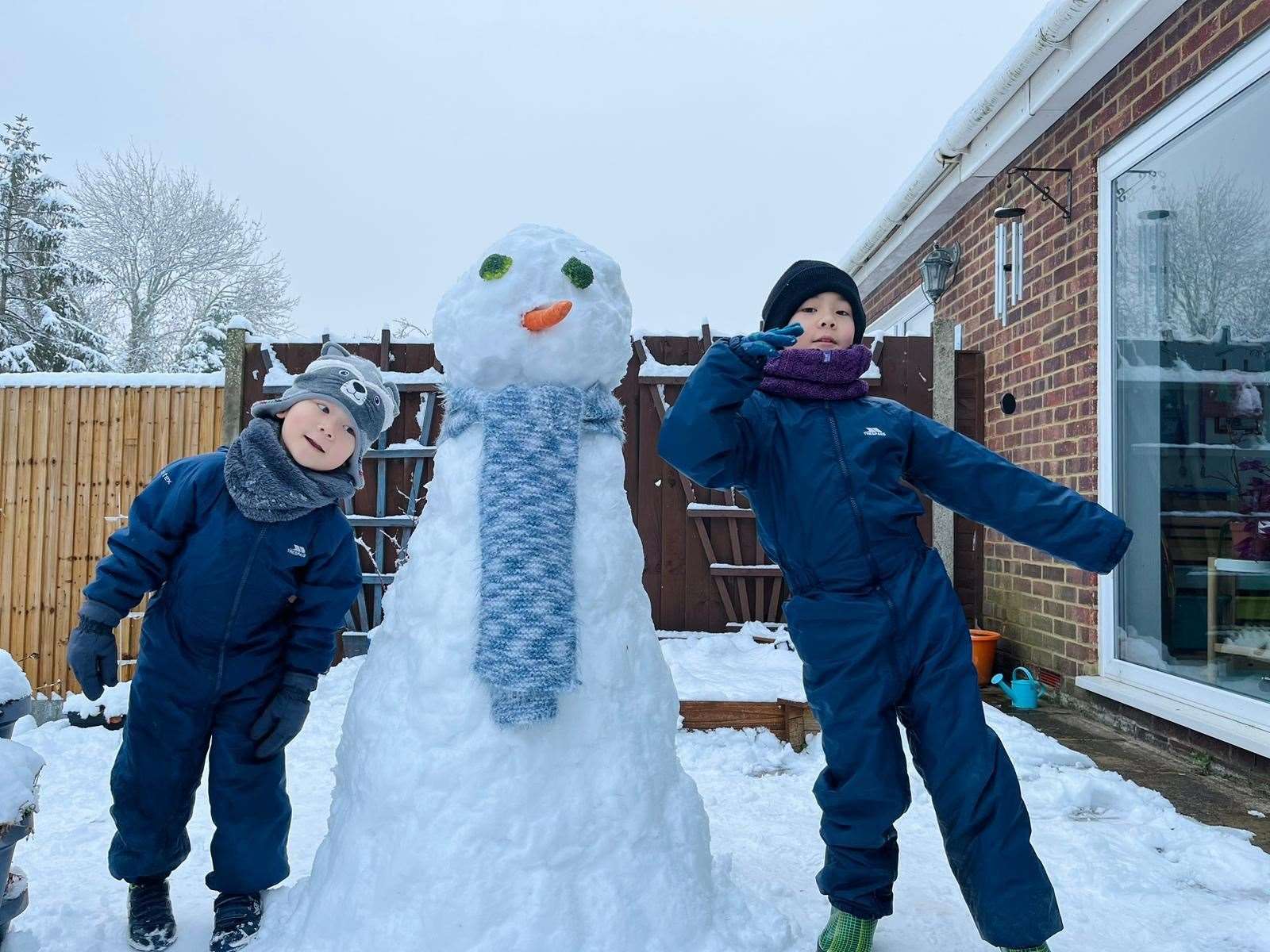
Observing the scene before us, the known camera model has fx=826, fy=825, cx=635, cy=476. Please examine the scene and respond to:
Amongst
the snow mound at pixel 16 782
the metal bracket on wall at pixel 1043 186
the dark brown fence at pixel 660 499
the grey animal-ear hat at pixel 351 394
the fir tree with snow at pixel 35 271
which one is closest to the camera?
the snow mound at pixel 16 782

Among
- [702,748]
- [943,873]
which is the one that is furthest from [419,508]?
[943,873]

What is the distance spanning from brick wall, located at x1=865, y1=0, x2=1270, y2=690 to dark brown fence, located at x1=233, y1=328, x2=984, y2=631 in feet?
1.83

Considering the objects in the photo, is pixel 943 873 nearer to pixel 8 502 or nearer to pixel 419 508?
pixel 419 508

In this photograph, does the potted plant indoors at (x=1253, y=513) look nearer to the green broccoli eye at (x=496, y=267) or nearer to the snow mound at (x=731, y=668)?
the snow mound at (x=731, y=668)

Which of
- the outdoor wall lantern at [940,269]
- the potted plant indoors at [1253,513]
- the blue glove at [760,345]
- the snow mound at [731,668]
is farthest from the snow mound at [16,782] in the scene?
the outdoor wall lantern at [940,269]

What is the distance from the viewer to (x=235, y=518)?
1.95 meters

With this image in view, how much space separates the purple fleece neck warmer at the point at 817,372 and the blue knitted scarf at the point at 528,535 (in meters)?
0.40

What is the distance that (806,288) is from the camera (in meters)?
1.95

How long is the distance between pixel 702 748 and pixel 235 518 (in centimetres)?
208

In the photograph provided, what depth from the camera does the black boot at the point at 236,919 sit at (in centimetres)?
185

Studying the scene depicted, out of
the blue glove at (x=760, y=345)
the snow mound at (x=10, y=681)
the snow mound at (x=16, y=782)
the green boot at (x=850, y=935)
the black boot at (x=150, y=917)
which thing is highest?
the blue glove at (x=760, y=345)

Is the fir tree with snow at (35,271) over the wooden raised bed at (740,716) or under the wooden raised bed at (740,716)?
over

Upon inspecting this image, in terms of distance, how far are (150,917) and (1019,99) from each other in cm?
525

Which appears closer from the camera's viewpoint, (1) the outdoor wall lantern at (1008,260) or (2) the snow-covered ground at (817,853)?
(2) the snow-covered ground at (817,853)
